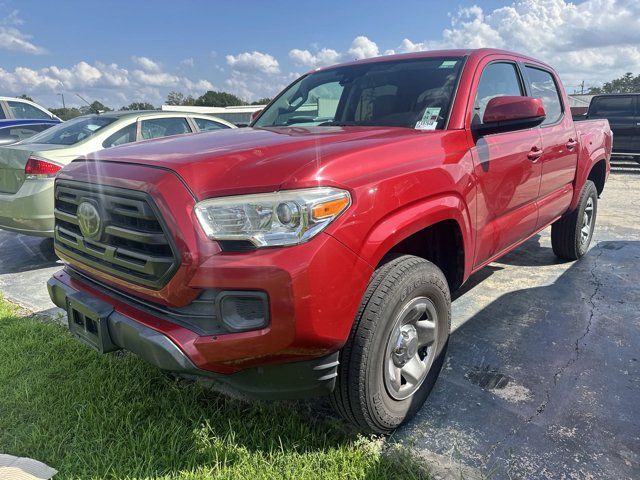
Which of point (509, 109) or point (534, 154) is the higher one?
point (509, 109)

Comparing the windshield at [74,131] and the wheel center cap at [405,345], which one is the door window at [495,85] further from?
the windshield at [74,131]

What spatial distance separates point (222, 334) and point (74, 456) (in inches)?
41.5

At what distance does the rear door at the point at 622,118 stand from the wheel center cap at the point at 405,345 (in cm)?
1128

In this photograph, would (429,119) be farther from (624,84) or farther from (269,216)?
(624,84)

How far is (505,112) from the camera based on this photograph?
2.65m

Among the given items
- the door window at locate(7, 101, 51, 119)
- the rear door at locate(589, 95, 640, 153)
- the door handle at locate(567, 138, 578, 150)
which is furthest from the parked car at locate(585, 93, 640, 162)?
the door window at locate(7, 101, 51, 119)

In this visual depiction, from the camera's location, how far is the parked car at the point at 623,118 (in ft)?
35.9

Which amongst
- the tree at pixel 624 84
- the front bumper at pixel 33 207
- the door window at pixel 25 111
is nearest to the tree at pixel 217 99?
the tree at pixel 624 84

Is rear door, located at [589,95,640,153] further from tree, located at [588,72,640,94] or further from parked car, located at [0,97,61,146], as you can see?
tree, located at [588,72,640,94]

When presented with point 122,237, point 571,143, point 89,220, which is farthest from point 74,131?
point 571,143

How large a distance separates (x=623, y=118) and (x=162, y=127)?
10743 mm

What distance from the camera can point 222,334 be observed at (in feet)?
5.77

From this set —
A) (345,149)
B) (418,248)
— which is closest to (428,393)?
(418,248)

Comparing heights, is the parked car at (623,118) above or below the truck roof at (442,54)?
below
